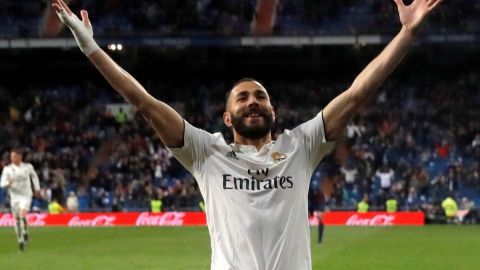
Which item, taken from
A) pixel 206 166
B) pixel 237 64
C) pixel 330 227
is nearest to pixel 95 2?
pixel 237 64

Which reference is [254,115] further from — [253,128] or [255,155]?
[255,155]

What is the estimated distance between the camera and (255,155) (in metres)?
4.82

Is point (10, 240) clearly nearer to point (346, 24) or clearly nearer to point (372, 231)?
point (372, 231)

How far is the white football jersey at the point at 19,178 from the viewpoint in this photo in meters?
21.4

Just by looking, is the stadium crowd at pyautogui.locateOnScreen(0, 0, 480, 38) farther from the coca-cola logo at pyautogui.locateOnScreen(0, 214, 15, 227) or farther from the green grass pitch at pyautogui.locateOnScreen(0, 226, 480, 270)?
the green grass pitch at pyautogui.locateOnScreen(0, 226, 480, 270)

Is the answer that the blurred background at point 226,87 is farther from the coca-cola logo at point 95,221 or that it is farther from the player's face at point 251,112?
the player's face at point 251,112

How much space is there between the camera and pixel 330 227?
1181 inches

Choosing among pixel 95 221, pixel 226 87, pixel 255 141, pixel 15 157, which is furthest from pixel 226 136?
pixel 255 141

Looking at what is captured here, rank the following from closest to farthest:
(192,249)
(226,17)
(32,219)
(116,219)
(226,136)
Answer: (192,249) < (116,219) < (32,219) < (226,136) < (226,17)

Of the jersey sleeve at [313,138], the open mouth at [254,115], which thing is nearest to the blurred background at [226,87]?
the jersey sleeve at [313,138]

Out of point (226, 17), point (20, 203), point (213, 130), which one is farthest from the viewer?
point (226, 17)

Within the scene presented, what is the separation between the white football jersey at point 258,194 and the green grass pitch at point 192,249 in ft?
39.6

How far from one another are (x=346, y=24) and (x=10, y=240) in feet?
60.6

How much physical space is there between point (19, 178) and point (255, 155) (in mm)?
17457
